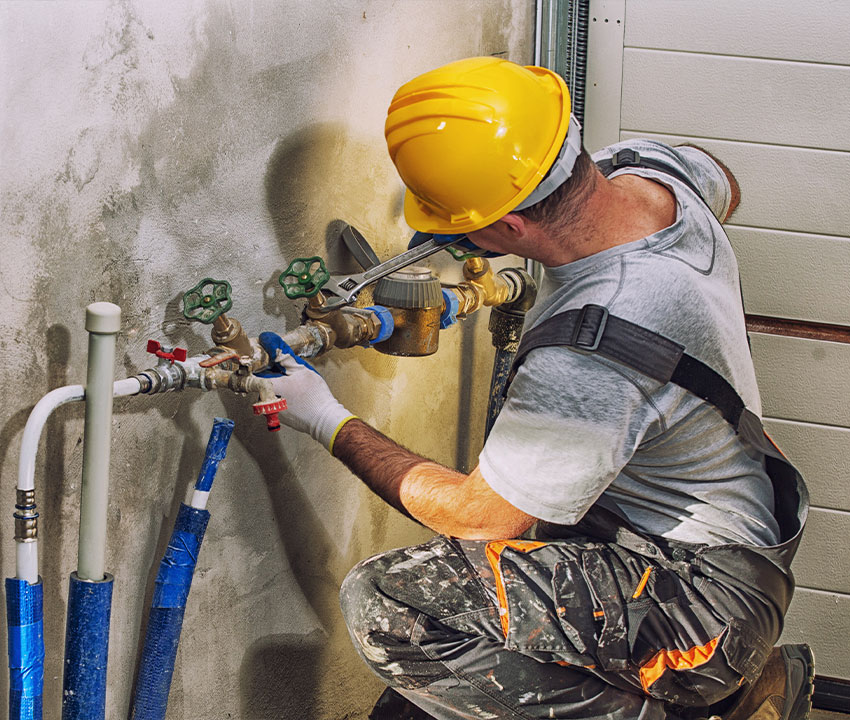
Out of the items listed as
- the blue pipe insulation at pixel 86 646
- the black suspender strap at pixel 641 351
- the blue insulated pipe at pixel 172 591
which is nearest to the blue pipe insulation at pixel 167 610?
the blue insulated pipe at pixel 172 591

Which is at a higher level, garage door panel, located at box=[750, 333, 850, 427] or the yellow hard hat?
the yellow hard hat

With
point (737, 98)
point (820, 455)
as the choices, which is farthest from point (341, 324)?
point (820, 455)

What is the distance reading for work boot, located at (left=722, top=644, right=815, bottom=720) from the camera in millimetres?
Answer: 1430

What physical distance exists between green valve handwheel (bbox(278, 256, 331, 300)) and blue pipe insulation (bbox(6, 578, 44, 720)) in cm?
50

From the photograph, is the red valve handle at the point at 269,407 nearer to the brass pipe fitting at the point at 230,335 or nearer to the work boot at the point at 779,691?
the brass pipe fitting at the point at 230,335

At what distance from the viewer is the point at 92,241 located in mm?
1012

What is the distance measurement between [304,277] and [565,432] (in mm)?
431

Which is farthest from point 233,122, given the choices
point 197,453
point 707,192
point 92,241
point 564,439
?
point 707,192

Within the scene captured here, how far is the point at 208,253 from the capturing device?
1172 mm

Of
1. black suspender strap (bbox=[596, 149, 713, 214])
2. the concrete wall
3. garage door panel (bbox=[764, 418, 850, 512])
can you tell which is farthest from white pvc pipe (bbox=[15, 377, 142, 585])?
garage door panel (bbox=[764, 418, 850, 512])

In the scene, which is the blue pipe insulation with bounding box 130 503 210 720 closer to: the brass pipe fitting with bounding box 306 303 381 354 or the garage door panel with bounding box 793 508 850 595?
the brass pipe fitting with bounding box 306 303 381 354

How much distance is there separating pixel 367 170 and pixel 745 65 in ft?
3.13

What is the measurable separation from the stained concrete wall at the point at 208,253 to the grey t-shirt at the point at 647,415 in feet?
1.31

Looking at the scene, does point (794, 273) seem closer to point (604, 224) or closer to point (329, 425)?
point (604, 224)
